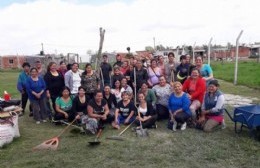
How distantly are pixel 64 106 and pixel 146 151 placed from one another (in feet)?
10.7

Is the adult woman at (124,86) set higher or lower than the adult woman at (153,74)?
lower

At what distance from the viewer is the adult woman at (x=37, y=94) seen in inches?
345

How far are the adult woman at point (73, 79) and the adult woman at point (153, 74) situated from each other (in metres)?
1.93

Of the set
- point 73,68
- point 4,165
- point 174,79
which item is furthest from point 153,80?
point 4,165

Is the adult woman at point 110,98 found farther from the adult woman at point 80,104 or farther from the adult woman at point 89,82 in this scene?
the adult woman at point 80,104

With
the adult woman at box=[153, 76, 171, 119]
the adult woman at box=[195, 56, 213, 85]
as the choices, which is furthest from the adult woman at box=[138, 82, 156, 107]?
the adult woman at box=[195, 56, 213, 85]

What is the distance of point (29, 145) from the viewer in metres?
6.93

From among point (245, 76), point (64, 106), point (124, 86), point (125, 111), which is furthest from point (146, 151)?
point (245, 76)

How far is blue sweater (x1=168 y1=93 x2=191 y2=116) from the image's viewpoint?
25.8ft

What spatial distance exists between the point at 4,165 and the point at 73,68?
12.4ft

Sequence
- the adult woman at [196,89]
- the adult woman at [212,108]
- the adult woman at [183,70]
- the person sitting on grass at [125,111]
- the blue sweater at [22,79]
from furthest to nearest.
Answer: the blue sweater at [22,79] < the adult woman at [183,70] < the person sitting on grass at [125,111] < the adult woman at [196,89] < the adult woman at [212,108]

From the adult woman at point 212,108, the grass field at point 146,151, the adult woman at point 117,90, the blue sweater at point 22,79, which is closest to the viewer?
the grass field at point 146,151

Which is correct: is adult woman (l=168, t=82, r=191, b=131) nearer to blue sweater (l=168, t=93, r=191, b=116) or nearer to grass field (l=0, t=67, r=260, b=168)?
blue sweater (l=168, t=93, r=191, b=116)

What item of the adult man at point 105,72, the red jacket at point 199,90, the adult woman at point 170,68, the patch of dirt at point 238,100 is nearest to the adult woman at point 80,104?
the adult man at point 105,72
